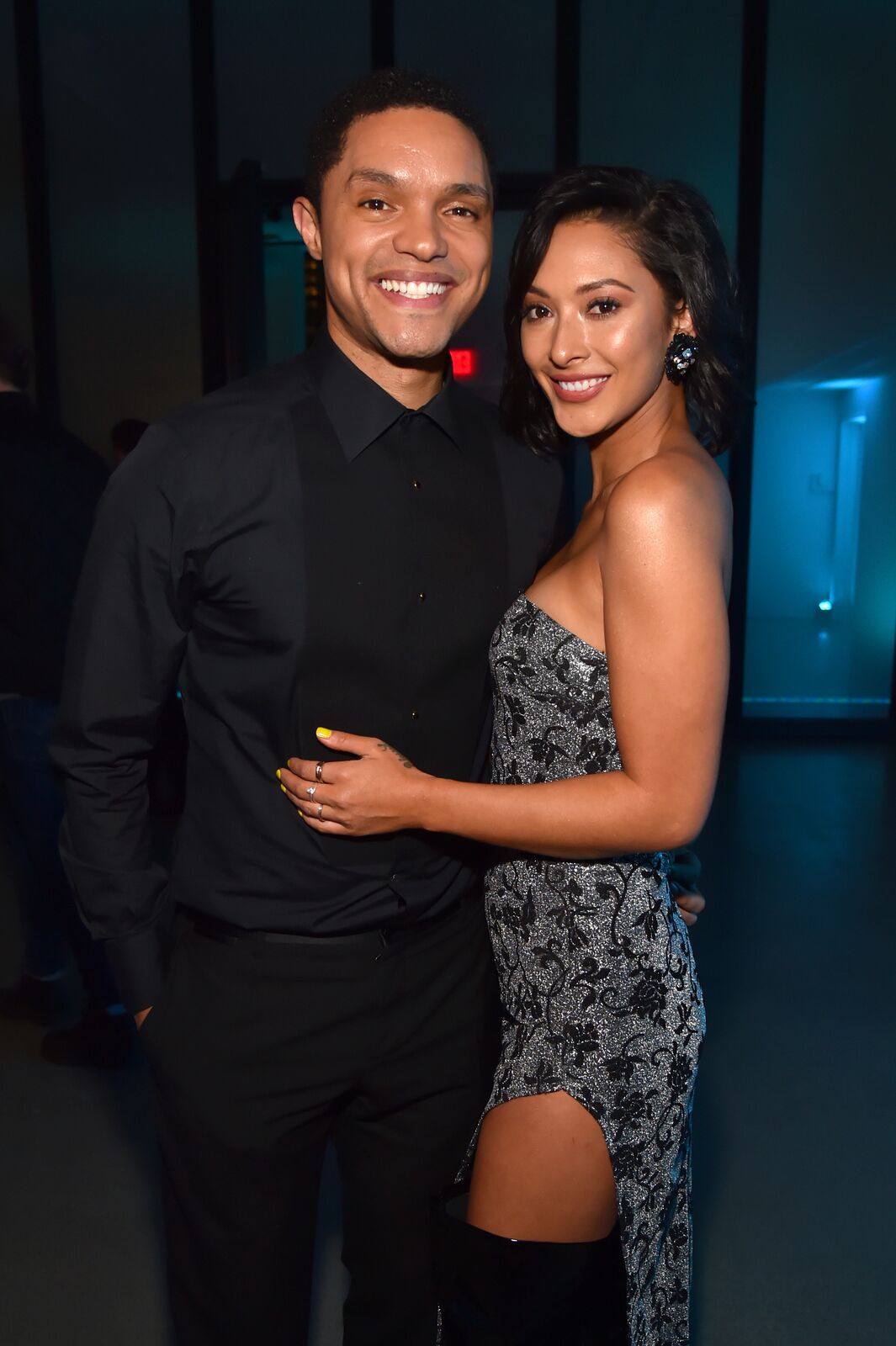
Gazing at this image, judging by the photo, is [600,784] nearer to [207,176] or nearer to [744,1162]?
[744,1162]

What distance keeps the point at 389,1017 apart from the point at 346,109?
1135 millimetres

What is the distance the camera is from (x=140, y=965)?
4.79 feet

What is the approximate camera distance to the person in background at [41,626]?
2.89 metres

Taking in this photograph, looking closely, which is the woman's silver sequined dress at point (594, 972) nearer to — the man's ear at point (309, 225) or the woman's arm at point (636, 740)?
the woman's arm at point (636, 740)

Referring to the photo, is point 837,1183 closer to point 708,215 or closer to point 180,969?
point 180,969

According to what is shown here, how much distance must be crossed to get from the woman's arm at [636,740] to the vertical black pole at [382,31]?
216 inches

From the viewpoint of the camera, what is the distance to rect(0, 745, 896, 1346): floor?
7.00 ft

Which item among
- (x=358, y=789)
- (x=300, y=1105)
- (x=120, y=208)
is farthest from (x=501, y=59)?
(x=300, y=1105)

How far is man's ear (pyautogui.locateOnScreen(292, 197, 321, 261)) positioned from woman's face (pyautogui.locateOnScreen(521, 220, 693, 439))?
28cm

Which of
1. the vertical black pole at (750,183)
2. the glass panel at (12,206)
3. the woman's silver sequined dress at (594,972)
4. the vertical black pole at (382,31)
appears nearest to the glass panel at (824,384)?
the vertical black pole at (750,183)

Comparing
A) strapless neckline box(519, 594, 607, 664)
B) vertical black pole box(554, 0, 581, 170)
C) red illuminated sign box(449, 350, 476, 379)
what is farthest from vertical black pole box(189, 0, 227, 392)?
strapless neckline box(519, 594, 607, 664)

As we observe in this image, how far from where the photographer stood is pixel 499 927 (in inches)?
59.6

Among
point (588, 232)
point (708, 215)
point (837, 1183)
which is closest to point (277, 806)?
point (588, 232)

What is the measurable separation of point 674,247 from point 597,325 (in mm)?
135
